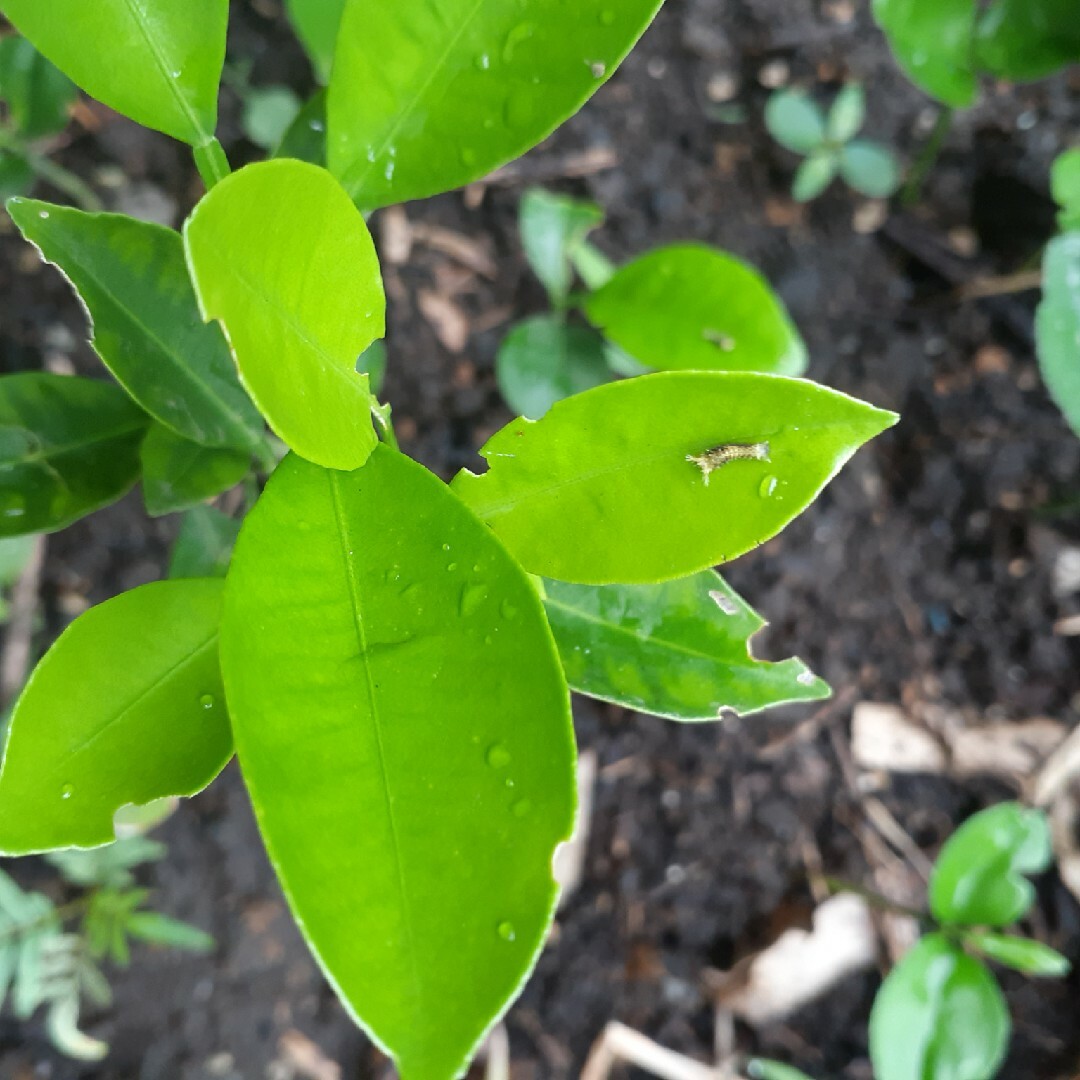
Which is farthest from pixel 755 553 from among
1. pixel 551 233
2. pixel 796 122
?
pixel 796 122

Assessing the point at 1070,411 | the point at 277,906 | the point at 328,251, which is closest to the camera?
the point at 328,251

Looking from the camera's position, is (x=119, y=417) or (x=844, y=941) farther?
(x=844, y=941)

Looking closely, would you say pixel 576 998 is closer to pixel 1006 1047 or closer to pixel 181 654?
pixel 1006 1047

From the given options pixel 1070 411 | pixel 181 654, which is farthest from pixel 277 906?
pixel 1070 411

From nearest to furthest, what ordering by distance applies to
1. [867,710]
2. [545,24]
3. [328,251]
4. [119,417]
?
1. [328,251]
2. [545,24]
3. [119,417]
4. [867,710]

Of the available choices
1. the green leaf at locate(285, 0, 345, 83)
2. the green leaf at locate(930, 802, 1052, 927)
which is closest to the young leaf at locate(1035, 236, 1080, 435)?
the green leaf at locate(930, 802, 1052, 927)

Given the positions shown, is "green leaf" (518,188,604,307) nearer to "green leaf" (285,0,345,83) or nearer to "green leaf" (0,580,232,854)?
"green leaf" (285,0,345,83)

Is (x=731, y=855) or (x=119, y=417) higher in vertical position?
(x=119, y=417)
